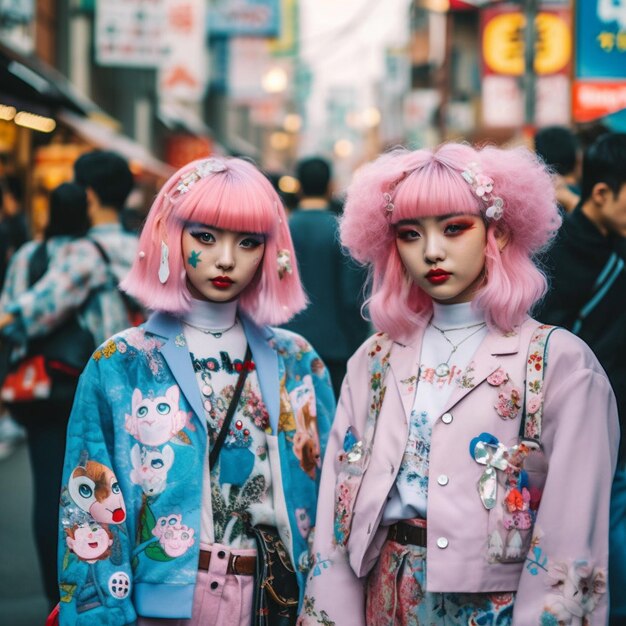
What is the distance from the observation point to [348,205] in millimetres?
3201

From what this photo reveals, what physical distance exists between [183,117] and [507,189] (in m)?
28.1

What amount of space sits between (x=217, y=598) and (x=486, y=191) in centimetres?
146

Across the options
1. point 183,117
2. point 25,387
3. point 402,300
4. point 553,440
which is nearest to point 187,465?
point 402,300

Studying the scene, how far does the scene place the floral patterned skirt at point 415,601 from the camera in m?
2.72

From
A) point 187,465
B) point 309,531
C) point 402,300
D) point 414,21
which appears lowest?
point 309,531

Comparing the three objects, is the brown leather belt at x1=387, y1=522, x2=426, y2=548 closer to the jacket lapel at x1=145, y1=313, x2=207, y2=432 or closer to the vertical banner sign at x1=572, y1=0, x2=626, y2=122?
the jacket lapel at x1=145, y1=313, x2=207, y2=432

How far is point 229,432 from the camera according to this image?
3.15 metres

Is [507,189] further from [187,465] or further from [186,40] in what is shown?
[186,40]

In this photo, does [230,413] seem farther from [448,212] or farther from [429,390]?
[448,212]

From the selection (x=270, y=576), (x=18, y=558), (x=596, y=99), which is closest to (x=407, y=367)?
(x=270, y=576)

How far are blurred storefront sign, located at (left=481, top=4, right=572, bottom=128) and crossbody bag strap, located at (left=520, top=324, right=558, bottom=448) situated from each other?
11333 mm

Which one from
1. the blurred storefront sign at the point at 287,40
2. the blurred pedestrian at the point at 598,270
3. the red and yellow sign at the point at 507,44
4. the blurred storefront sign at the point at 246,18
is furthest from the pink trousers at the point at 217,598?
the blurred storefront sign at the point at 287,40

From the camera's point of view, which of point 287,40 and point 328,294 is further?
point 287,40

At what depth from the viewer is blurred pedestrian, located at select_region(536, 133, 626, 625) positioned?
4.09 meters
